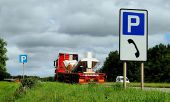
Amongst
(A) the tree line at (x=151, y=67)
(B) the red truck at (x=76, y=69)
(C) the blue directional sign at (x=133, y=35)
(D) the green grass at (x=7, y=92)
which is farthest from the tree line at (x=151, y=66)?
(C) the blue directional sign at (x=133, y=35)

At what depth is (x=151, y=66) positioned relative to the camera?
111 meters

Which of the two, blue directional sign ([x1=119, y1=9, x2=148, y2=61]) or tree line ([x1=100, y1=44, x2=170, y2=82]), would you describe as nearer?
blue directional sign ([x1=119, y1=9, x2=148, y2=61])

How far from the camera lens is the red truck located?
47.2m

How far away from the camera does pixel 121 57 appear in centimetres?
1343

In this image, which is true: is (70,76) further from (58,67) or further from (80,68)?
(58,67)

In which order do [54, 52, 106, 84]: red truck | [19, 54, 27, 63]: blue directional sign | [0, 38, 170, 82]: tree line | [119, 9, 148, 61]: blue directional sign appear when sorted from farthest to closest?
[0, 38, 170, 82]: tree line < [54, 52, 106, 84]: red truck < [19, 54, 27, 63]: blue directional sign < [119, 9, 148, 61]: blue directional sign

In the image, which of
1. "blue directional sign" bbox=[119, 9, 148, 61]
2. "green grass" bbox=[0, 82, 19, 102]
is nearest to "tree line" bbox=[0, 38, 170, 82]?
"green grass" bbox=[0, 82, 19, 102]

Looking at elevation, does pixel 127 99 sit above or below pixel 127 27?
below

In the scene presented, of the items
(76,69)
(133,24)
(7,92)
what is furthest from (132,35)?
(76,69)

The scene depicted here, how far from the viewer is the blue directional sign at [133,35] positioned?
1349 cm

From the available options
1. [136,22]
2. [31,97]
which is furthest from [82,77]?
[136,22]

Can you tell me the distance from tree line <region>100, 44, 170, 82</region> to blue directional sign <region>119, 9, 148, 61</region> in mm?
83979

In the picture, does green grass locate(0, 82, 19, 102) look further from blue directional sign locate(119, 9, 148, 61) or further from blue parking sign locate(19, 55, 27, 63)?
blue directional sign locate(119, 9, 148, 61)

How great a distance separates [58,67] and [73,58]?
6.24ft
